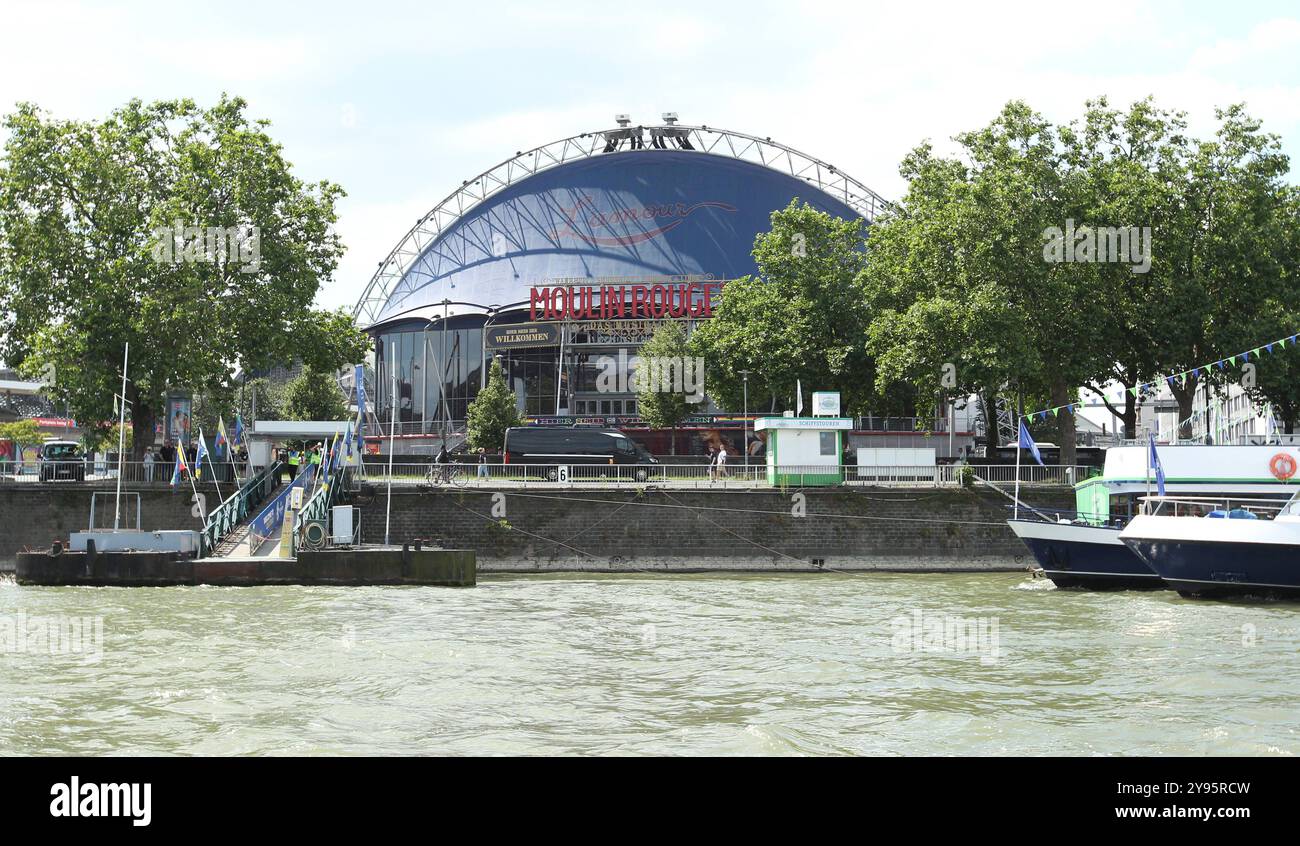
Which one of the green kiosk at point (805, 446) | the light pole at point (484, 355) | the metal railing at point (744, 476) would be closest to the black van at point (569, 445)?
the metal railing at point (744, 476)

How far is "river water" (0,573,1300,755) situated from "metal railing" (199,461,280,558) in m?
6.30

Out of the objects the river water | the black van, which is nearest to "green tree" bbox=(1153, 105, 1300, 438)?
the river water

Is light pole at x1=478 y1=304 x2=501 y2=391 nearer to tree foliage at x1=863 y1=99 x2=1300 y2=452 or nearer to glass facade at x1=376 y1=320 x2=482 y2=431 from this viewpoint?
glass facade at x1=376 y1=320 x2=482 y2=431

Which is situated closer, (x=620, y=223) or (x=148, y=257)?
(x=148, y=257)

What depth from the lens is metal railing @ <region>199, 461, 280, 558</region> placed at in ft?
130

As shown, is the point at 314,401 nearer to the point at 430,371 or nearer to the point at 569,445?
the point at 430,371

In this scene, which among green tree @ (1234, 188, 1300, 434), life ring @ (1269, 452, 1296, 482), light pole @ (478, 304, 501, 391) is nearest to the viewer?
life ring @ (1269, 452, 1296, 482)

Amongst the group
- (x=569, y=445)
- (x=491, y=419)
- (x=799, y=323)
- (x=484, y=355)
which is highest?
(x=484, y=355)

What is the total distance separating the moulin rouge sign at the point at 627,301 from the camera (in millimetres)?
84938

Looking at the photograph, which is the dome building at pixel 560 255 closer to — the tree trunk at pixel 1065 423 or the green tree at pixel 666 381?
the green tree at pixel 666 381
